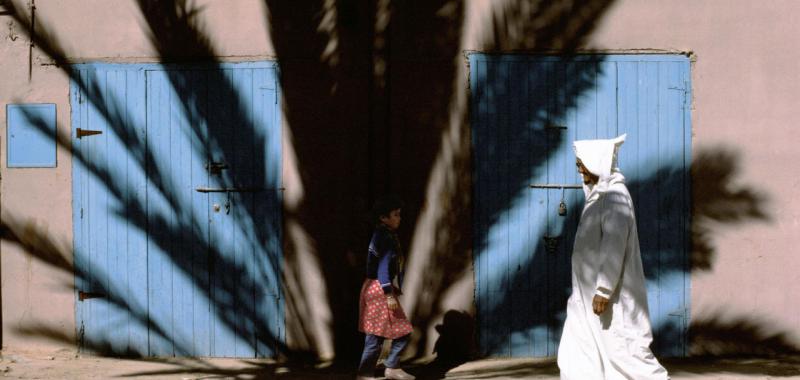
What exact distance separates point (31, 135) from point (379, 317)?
11.0ft

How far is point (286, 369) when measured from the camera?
6.85 meters

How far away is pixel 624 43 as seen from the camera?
6.89m

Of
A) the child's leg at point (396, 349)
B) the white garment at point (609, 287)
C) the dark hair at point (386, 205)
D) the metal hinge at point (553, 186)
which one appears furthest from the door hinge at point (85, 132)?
the white garment at point (609, 287)

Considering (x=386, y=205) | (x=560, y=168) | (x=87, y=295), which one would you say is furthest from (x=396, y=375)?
(x=87, y=295)

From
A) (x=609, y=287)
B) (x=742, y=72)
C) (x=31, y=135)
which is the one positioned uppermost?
(x=742, y=72)

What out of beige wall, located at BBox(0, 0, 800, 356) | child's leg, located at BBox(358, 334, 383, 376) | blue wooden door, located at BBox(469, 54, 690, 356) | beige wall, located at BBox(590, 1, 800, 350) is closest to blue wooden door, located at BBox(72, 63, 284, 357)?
beige wall, located at BBox(0, 0, 800, 356)

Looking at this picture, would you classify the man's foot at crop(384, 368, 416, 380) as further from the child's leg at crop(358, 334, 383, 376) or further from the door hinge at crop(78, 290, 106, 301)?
the door hinge at crop(78, 290, 106, 301)

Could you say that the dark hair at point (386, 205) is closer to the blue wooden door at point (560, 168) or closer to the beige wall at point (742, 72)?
the blue wooden door at point (560, 168)

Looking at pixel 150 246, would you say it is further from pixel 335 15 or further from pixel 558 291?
pixel 558 291

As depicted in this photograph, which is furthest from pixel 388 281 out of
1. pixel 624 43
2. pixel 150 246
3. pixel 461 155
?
pixel 624 43

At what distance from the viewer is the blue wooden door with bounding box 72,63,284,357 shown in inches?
276

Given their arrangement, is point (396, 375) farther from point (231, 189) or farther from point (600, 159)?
point (600, 159)

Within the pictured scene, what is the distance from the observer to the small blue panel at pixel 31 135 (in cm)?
717

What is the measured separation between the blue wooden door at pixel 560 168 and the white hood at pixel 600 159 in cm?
170
